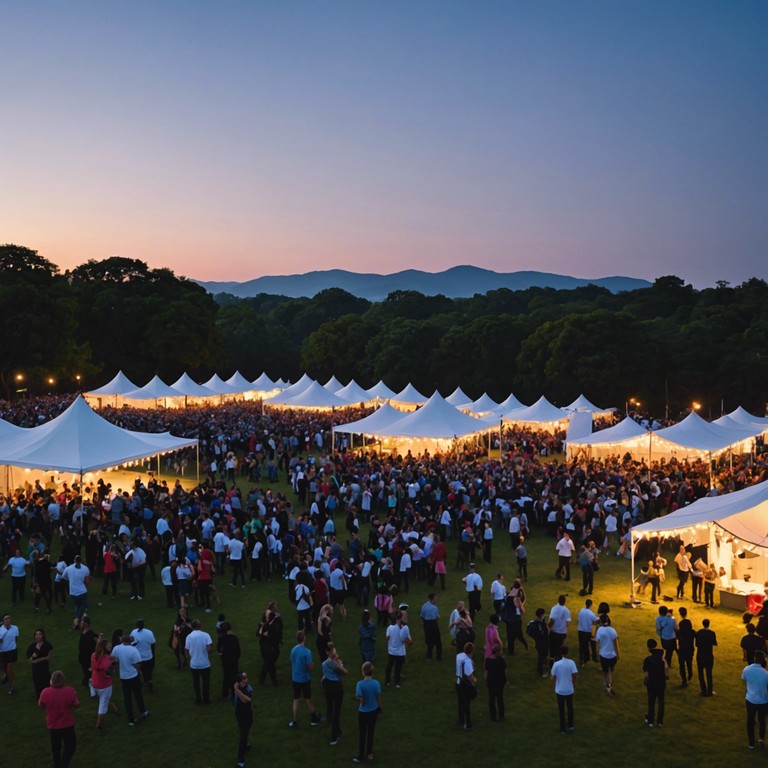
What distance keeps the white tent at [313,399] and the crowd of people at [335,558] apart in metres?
10.7

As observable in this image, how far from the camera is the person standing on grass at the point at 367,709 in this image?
22.4ft

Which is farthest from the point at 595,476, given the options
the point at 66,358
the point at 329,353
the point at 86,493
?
the point at 329,353

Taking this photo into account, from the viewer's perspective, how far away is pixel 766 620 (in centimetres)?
923

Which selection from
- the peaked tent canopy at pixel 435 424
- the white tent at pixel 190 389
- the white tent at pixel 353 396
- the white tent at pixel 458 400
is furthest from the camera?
the white tent at pixel 190 389

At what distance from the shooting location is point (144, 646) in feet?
26.5

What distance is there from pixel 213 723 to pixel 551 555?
30.6 feet

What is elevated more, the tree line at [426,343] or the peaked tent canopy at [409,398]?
the tree line at [426,343]

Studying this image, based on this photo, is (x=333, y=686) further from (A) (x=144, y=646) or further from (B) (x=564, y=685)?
(B) (x=564, y=685)

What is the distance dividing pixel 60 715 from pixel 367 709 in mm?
2907

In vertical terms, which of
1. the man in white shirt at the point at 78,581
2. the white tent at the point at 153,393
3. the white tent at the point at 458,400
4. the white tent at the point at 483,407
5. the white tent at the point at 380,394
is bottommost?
the man in white shirt at the point at 78,581

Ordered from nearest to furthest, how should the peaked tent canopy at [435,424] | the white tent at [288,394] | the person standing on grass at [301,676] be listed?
the person standing on grass at [301,676] → the peaked tent canopy at [435,424] → the white tent at [288,394]

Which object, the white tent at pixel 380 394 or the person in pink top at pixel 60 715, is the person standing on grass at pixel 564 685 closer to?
the person in pink top at pixel 60 715

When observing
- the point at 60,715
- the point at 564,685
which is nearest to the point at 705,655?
the point at 564,685

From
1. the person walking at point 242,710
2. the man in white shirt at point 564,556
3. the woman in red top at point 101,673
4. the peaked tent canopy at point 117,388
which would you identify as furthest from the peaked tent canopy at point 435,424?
the peaked tent canopy at point 117,388
